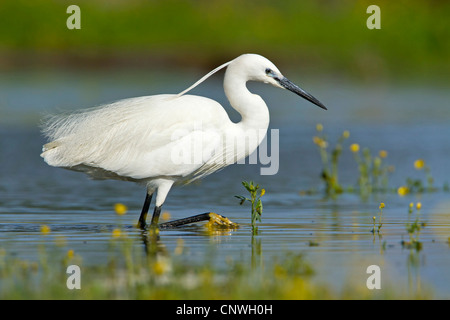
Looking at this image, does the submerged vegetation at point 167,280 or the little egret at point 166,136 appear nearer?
the submerged vegetation at point 167,280

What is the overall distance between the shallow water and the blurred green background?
8.23m

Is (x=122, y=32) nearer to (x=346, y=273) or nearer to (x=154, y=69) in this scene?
(x=154, y=69)

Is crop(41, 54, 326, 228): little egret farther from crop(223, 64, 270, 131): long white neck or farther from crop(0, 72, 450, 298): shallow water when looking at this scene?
crop(0, 72, 450, 298): shallow water

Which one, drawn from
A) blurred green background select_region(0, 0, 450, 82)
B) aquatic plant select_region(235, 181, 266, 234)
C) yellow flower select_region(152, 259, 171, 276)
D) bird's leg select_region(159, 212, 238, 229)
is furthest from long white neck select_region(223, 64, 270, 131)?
blurred green background select_region(0, 0, 450, 82)

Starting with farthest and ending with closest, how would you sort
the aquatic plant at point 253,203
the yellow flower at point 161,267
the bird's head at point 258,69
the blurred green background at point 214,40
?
the blurred green background at point 214,40 < the bird's head at point 258,69 < the aquatic plant at point 253,203 < the yellow flower at point 161,267

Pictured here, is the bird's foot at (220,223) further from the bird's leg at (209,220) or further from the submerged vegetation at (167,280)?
the submerged vegetation at (167,280)

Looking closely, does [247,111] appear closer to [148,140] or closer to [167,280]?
[148,140]

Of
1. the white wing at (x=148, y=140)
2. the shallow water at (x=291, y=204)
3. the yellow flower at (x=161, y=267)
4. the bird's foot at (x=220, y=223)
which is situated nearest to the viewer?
the yellow flower at (x=161, y=267)

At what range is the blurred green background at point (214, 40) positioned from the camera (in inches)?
1214

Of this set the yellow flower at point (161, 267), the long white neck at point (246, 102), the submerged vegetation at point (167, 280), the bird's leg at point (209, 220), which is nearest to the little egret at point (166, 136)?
the long white neck at point (246, 102)

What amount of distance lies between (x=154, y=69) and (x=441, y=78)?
8861 millimetres

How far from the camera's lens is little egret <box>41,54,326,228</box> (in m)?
8.75

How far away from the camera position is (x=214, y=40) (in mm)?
31047

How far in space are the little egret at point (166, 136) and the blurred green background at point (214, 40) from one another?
20890mm
